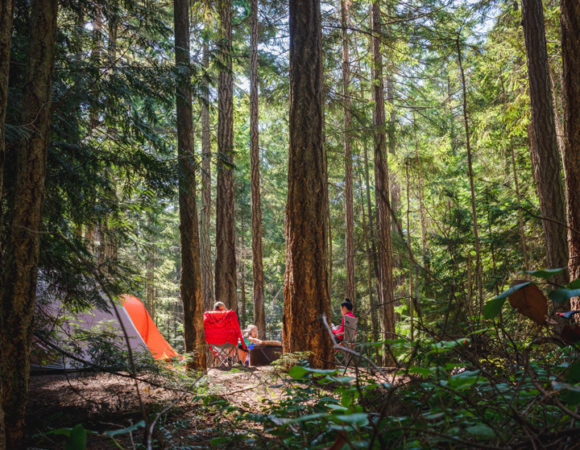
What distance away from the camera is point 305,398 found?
277cm

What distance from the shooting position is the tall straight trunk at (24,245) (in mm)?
3070

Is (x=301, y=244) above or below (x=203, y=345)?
above

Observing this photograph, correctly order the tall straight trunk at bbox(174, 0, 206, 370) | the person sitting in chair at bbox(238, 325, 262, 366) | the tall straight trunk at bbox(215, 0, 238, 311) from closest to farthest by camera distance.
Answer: the tall straight trunk at bbox(174, 0, 206, 370), the person sitting in chair at bbox(238, 325, 262, 366), the tall straight trunk at bbox(215, 0, 238, 311)

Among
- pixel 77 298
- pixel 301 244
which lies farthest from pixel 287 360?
pixel 77 298

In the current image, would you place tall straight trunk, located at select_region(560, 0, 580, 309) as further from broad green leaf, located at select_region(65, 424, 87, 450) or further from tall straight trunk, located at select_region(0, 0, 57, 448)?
tall straight trunk, located at select_region(0, 0, 57, 448)

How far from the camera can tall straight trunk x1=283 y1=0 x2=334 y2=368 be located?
17.8 ft

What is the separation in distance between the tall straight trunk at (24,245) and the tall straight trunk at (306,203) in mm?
3037

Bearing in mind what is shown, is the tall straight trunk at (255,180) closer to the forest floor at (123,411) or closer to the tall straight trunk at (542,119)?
the tall straight trunk at (542,119)

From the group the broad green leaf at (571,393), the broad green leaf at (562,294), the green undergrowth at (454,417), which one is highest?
the broad green leaf at (562,294)

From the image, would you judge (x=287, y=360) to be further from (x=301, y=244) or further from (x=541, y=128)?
(x=541, y=128)

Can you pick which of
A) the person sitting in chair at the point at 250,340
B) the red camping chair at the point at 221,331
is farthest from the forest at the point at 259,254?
the person sitting in chair at the point at 250,340

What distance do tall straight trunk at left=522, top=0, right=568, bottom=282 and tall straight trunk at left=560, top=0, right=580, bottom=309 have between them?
2.16 m

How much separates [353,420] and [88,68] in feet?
16.0

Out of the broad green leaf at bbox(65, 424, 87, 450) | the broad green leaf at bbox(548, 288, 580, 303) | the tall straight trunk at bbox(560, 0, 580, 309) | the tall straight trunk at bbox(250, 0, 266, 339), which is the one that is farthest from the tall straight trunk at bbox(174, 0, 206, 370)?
the broad green leaf at bbox(548, 288, 580, 303)
